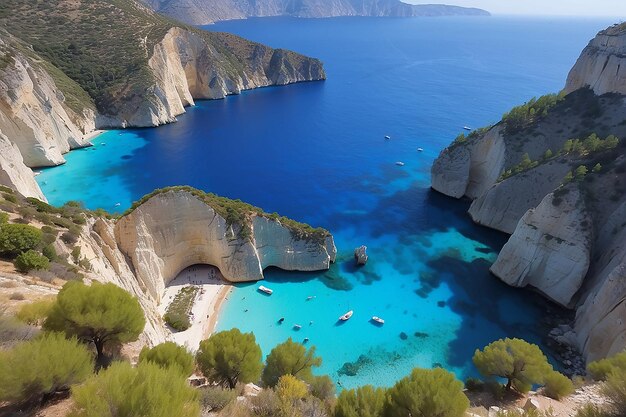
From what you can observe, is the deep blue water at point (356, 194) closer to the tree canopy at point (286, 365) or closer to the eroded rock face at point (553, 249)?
the eroded rock face at point (553, 249)

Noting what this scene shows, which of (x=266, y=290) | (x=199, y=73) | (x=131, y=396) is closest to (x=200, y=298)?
(x=266, y=290)

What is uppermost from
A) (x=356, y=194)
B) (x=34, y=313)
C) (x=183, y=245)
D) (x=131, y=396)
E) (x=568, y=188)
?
(x=131, y=396)

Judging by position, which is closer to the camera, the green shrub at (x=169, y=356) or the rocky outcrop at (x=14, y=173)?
the green shrub at (x=169, y=356)

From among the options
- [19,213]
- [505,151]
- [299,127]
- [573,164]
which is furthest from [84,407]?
[299,127]

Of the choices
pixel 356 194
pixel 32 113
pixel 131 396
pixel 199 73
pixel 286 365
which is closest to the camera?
pixel 131 396

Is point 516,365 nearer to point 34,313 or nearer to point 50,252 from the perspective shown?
point 34,313

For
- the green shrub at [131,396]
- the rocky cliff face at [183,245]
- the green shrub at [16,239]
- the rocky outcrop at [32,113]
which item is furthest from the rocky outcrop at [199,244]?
the rocky outcrop at [32,113]
